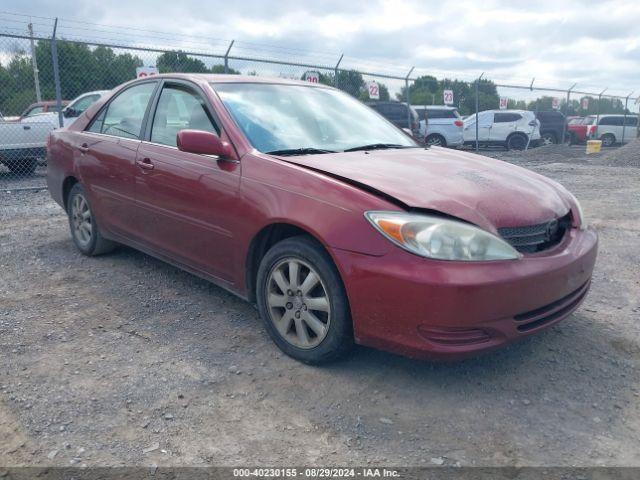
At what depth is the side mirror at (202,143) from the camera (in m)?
3.26

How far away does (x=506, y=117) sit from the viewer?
21.3 m

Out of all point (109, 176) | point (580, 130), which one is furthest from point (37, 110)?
point (580, 130)

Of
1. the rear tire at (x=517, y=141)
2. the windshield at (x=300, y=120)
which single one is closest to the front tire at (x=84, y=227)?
the windshield at (x=300, y=120)

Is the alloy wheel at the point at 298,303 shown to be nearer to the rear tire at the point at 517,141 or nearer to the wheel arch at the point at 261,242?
the wheel arch at the point at 261,242

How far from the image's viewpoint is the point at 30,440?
2408 mm

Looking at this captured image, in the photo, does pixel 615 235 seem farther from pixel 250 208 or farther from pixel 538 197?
pixel 250 208

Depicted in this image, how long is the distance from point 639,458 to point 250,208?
2.17 m

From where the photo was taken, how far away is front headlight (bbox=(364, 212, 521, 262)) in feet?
8.43

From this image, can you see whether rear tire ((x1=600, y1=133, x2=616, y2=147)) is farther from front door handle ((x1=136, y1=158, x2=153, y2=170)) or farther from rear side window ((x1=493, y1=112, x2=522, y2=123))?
front door handle ((x1=136, y1=158, x2=153, y2=170))

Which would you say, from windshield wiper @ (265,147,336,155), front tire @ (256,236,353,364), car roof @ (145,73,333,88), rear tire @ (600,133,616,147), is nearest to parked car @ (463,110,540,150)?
rear tire @ (600,133,616,147)

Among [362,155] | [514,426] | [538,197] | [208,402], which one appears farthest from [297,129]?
[514,426]

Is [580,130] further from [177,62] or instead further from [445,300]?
[445,300]

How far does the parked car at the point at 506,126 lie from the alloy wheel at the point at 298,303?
19317 millimetres

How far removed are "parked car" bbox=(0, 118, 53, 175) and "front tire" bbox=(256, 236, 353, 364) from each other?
8.80m
